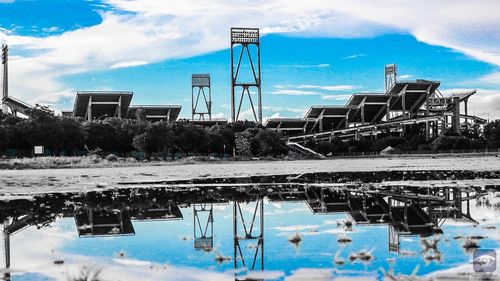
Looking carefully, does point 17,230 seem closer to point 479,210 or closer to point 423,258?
point 423,258

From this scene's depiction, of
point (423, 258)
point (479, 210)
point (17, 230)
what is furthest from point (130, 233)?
point (479, 210)

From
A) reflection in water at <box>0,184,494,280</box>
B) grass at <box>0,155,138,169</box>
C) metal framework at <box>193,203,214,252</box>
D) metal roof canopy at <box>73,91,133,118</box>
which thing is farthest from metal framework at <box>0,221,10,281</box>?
metal roof canopy at <box>73,91,133,118</box>

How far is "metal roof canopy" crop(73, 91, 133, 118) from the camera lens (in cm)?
11194

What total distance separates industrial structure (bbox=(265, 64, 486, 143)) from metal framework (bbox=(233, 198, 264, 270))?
104 m

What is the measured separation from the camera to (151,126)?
71.6 metres

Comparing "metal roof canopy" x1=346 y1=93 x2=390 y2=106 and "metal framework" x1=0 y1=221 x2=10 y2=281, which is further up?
"metal roof canopy" x1=346 y1=93 x2=390 y2=106

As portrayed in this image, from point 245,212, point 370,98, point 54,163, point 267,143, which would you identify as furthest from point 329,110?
point 245,212

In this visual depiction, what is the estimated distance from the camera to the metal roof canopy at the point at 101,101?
4407 inches

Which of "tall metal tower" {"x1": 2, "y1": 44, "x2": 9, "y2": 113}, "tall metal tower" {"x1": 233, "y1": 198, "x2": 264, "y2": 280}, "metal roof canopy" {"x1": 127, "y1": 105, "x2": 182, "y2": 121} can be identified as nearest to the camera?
"tall metal tower" {"x1": 233, "y1": 198, "x2": 264, "y2": 280}

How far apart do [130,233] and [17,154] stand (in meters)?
70.6

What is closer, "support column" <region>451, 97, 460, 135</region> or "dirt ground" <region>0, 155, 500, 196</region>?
"dirt ground" <region>0, 155, 500, 196</region>

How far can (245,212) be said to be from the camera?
32.9 ft

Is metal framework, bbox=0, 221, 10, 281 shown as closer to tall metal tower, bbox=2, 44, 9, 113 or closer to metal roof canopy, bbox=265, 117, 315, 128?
tall metal tower, bbox=2, 44, 9, 113

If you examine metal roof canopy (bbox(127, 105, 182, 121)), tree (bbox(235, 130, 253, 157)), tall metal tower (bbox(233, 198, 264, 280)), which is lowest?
tall metal tower (bbox(233, 198, 264, 280))
